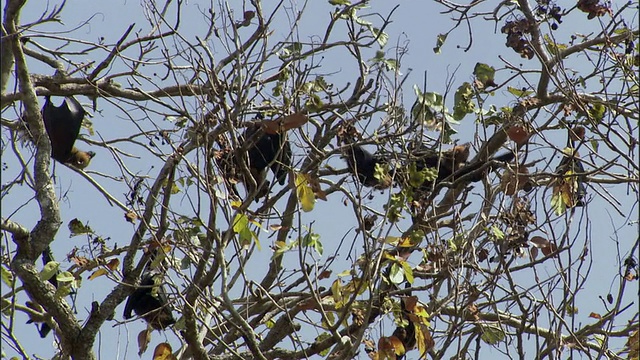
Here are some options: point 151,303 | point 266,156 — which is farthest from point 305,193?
point 151,303

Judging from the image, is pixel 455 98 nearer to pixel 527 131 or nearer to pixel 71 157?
pixel 527 131

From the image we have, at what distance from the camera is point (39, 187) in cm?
528

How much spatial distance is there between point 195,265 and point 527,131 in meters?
2.16

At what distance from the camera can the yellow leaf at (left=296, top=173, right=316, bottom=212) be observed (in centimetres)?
482

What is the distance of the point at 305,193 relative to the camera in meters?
4.86

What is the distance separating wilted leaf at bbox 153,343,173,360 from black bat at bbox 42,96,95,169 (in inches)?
110

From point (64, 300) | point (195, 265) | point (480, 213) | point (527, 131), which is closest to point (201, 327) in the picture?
point (195, 265)

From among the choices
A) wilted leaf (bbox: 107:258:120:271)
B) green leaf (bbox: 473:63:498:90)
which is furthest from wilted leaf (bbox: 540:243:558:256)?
wilted leaf (bbox: 107:258:120:271)

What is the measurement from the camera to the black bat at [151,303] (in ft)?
20.2

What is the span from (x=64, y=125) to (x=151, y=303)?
1764 millimetres

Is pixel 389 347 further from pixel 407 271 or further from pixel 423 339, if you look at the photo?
pixel 407 271

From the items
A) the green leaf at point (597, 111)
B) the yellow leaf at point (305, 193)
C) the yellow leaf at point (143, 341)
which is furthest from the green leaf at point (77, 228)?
the green leaf at point (597, 111)

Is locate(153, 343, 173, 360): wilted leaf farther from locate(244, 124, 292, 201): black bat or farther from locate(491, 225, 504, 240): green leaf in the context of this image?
locate(491, 225, 504, 240): green leaf

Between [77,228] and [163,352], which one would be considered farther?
[77,228]
